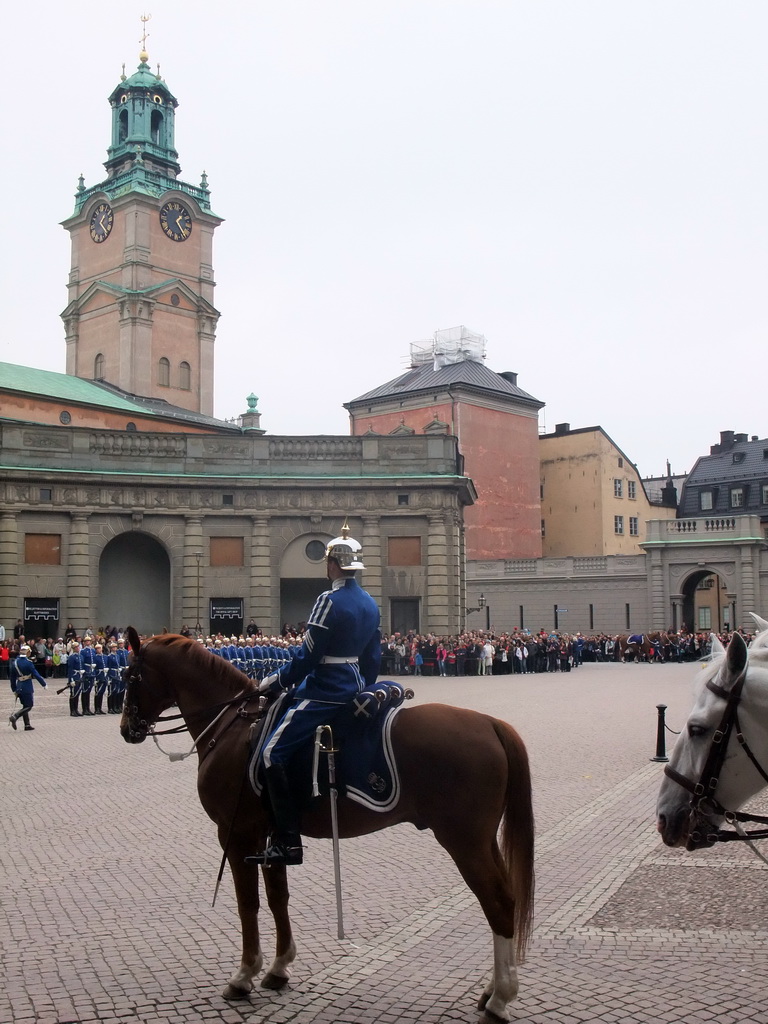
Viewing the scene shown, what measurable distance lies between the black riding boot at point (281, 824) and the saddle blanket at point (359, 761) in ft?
0.35

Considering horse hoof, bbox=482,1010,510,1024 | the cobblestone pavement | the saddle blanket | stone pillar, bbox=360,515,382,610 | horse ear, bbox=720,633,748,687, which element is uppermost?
stone pillar, bbox=360,515,382,610

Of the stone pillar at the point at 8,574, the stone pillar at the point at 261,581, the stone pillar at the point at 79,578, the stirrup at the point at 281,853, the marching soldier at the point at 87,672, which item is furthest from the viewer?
the stone pillar at the point at 261,581

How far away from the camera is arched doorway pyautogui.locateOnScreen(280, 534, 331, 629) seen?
152ft

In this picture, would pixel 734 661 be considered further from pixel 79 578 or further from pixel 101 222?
pixel 101 222

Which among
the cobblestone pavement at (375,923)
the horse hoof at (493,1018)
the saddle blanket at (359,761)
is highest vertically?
the saddle blanket at (359,761)

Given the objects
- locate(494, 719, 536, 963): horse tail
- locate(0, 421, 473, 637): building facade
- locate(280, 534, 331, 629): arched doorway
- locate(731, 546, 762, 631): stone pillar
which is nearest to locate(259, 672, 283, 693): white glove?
locate(494, 719, 536, 963): horse tail

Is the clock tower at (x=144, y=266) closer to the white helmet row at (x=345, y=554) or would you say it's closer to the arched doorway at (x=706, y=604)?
the arched doorway at (x=706, y=604)

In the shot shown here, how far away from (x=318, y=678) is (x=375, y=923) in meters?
2.31

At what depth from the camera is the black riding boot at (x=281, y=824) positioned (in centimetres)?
700

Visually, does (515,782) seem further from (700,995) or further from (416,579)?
(416,579)

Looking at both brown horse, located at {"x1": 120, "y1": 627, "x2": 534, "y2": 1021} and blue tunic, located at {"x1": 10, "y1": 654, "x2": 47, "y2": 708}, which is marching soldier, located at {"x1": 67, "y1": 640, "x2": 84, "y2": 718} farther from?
brown horse, located at {"x1": 120, "y1": 627, "x2": 534, "y2": 1021}

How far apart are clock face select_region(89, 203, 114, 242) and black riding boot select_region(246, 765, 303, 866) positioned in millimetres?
74692

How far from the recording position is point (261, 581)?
150ft

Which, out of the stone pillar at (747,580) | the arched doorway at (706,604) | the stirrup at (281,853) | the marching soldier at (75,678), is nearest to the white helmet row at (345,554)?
the stirrup at (281,853)
